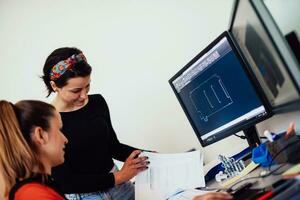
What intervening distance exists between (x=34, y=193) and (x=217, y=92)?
29.8 inches

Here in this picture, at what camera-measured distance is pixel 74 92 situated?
65.0 inches

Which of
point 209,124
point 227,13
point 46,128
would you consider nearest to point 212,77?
point 209,124

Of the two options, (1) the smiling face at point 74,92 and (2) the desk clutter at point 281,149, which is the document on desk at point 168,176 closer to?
(2) the desk clutter at point 281,149

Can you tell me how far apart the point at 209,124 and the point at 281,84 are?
0.65 m

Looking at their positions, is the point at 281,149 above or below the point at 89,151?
below

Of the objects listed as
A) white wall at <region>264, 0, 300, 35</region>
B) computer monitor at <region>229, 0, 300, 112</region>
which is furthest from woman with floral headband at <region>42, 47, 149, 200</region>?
white wall at <region>264, 0, 300, 35</region>

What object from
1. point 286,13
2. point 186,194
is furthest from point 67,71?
point 286,13

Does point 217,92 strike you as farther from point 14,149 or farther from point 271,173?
point 14,149

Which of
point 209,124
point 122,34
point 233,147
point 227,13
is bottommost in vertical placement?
point 233,147

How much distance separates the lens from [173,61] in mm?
1953

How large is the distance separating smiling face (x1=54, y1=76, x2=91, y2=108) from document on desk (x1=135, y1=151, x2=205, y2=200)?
42 cm

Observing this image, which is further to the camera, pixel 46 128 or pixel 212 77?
pixel 212 77

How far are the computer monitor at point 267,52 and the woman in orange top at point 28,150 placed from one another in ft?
2.30

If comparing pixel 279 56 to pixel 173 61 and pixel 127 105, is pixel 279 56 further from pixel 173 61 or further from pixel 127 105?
pixel 127 105
